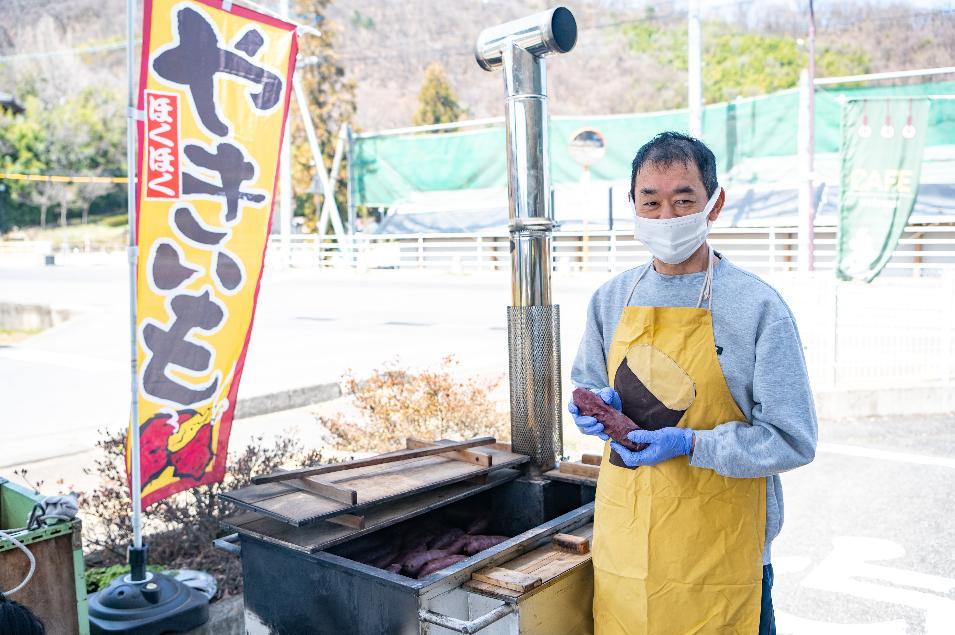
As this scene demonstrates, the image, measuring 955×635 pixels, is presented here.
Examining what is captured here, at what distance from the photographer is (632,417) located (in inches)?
82.7

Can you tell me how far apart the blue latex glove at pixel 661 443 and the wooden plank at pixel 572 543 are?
0.56m

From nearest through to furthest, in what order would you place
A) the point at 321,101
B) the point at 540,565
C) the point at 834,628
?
the point at 540,565 < the point at 834,628 < the point at 321,101

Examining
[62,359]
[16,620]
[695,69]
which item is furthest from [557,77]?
[16,620]

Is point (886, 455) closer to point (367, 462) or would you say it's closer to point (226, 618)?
point (367, 462)

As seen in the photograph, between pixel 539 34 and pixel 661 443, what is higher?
pixel 539 34

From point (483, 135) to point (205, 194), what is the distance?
59.4ft

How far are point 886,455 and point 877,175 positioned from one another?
3.81 m

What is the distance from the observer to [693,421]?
6.57 ft

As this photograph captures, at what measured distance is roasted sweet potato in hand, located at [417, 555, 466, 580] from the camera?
271 centimetres

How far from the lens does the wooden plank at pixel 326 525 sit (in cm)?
249

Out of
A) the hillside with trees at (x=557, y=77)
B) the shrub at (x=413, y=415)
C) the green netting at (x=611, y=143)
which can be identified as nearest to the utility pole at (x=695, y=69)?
the green netting at (x=611, y=143)

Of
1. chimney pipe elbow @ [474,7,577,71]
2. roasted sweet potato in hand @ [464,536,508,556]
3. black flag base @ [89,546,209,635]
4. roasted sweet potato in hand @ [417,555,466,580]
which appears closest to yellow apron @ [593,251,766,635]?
roasted sweet potato in hand @ [417,555,466,580]

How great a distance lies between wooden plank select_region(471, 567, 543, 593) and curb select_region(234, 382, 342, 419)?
236 inches

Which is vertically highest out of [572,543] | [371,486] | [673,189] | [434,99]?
[434,99]
